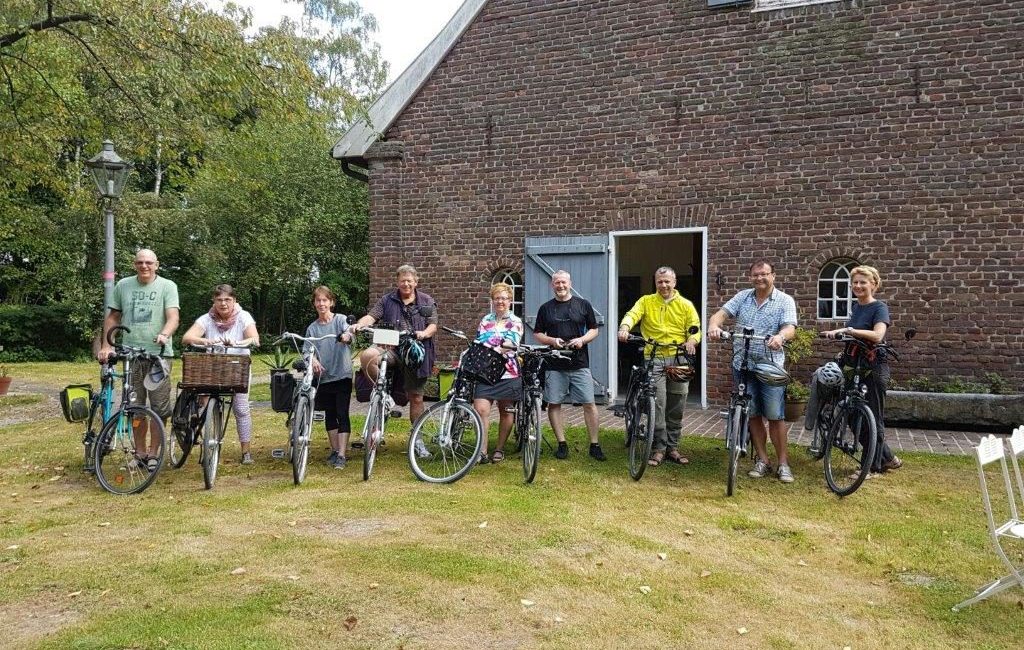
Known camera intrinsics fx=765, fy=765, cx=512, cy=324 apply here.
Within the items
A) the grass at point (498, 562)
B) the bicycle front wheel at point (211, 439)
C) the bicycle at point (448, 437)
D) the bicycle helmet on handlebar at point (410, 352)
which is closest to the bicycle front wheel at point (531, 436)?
the grass at point (498, 562)

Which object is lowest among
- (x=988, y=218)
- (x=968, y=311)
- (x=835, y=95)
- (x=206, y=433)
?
(x=206, y=433)

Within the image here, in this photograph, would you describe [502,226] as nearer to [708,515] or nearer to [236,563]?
[708,515]

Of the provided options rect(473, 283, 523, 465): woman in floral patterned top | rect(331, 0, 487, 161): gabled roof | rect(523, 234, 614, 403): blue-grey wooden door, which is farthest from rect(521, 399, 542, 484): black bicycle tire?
rect(331, 0, 487, 161): gabled roof

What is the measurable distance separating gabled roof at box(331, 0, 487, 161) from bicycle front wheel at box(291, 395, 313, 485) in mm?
6105

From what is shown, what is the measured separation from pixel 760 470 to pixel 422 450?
8.66 feet

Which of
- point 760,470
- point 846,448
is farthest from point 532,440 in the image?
point 846,448

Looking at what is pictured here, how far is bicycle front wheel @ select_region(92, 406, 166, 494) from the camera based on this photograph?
5426mm

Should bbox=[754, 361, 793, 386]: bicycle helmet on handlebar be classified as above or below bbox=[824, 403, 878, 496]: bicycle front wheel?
above

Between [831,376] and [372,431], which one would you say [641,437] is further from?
[372,431]

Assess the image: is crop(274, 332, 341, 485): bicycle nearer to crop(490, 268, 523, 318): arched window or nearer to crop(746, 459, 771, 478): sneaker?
crop(746, 459, 771, 478): sneaker

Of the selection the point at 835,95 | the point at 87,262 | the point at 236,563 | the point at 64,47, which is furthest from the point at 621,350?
the point at 87,262

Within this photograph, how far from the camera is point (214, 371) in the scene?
17.9 ft

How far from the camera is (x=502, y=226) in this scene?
10.5 meters

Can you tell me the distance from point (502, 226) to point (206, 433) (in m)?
5.81
